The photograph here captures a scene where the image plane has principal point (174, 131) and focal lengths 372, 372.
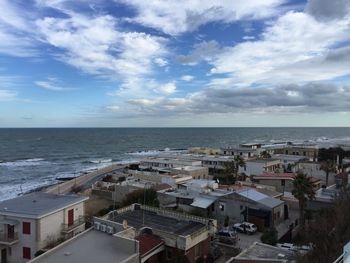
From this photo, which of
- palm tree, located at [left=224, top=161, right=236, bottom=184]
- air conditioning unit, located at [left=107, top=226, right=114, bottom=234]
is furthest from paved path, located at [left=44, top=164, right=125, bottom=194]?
air conditioning unit, located at [left=107, top=226, right=114, bottom=234]

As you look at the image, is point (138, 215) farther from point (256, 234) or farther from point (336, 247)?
point (336, 247)

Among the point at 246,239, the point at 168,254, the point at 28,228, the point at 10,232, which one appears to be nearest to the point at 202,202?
the point at 246,239

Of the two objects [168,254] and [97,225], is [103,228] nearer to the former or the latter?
[97,225]

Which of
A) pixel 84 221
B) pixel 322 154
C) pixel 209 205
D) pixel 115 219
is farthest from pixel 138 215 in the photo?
pixel 322 154

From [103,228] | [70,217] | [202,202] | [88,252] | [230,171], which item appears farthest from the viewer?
[230,171]

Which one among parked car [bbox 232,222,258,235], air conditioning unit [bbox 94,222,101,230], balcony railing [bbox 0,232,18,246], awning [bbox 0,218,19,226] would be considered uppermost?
air conditioning unit [bbox 94,222,101,230]

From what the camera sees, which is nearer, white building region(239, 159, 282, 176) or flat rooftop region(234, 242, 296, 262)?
flat rooftop region(234, 242, 296, 262)

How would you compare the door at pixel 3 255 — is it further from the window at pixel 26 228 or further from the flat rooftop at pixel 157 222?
the flat rooftop at pixel 157 222

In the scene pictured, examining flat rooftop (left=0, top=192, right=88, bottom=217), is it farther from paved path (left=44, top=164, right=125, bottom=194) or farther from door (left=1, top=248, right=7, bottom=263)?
paved path (left=44, top=164, right=125, bottom=194)
